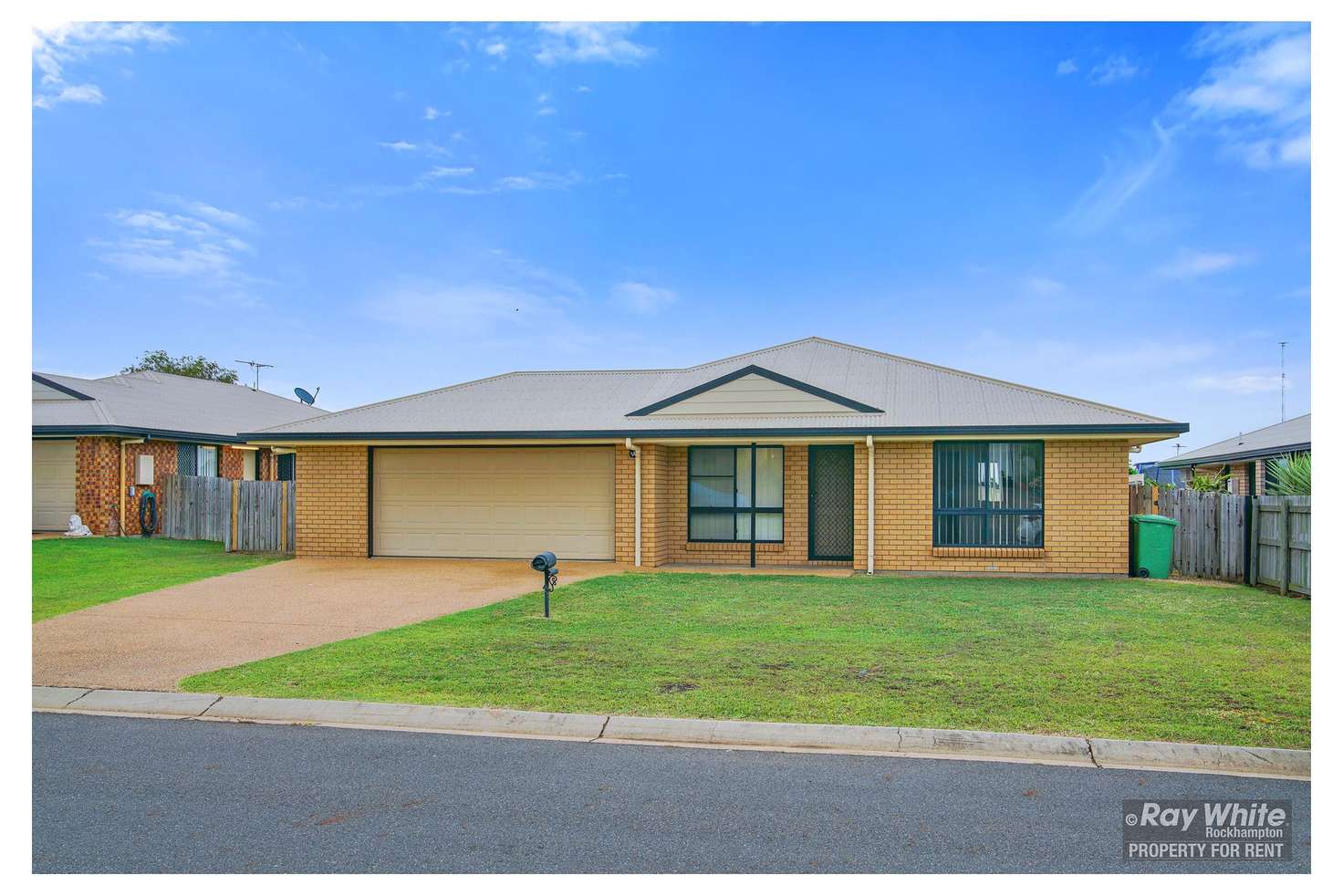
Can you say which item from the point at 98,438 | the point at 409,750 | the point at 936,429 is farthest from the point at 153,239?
the point at 409,750

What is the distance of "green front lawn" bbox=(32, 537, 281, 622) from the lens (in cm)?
1234

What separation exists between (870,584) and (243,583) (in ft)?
30.8

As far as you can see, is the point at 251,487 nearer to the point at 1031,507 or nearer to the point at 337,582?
the point at 337,582

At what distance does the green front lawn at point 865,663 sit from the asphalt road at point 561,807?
2.65 ft

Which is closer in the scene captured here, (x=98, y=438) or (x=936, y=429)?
(x=936, y=429)

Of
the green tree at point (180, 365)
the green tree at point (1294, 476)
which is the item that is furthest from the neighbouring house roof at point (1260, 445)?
the green tree at point (180, 365)

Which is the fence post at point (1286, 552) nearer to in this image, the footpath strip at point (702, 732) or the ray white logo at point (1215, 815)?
the footpath strip at point (702, 732)

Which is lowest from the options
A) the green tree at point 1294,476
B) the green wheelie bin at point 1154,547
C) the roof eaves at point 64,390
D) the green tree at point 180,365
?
the green wheelie bin at point 1154,547

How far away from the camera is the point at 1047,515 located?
47.8 ft

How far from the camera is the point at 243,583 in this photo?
13.8m

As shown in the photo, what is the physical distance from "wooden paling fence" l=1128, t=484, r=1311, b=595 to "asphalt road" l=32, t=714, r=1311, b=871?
9.16 m

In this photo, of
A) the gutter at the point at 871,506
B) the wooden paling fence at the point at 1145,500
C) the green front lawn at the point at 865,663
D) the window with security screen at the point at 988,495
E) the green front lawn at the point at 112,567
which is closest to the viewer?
the green front lawn at the point at 865,663

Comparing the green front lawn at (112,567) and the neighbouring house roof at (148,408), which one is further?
the neighbouring house roof at (148,408)

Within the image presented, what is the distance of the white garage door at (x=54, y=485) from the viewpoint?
22641 millimetres
